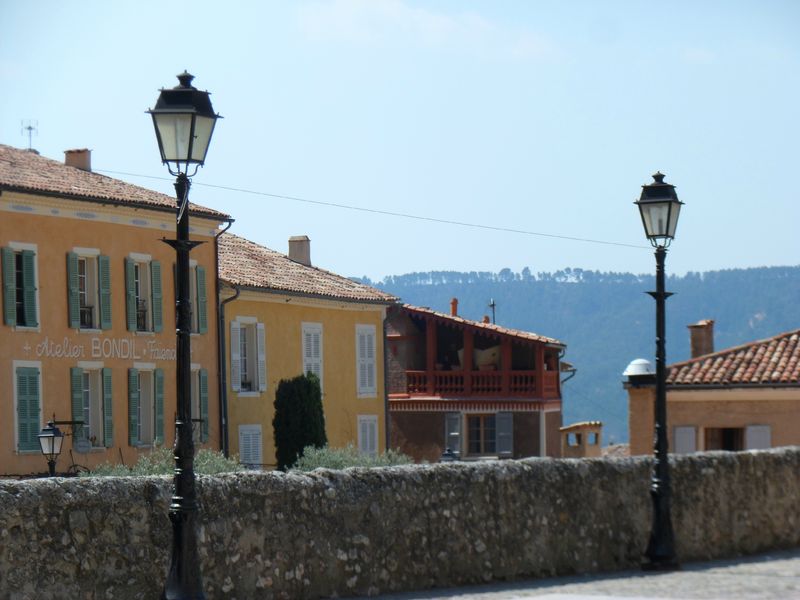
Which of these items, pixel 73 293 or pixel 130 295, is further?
pixel 130 295

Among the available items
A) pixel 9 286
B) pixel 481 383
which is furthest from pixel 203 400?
pixel 481 383

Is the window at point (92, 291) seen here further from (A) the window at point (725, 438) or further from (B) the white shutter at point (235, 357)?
(A) the window at point (725, 438)

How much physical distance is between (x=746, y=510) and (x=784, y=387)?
13610mm

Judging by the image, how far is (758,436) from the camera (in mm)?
34875

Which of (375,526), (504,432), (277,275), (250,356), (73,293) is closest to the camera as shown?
(375,526)

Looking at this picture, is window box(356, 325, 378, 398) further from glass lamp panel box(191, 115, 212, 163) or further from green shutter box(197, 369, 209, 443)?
glass lamp panel box(191, 115, 212, 163)

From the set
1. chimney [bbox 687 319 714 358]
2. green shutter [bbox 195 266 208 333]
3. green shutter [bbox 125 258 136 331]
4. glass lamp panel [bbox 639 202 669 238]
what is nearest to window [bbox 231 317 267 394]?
green shutter [bbox 195 266 208 333]

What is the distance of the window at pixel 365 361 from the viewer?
4547 cm

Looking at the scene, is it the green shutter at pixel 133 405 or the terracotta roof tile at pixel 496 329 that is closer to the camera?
the green shutter at pixel 133 405

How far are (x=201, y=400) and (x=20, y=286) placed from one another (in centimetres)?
629

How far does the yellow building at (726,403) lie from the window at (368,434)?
10.7 m

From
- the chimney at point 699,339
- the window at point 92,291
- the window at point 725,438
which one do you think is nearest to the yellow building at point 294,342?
the window at point 92,291

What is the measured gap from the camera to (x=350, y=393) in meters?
45.0

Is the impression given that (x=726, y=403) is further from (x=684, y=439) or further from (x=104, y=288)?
(x=104, y=288)
